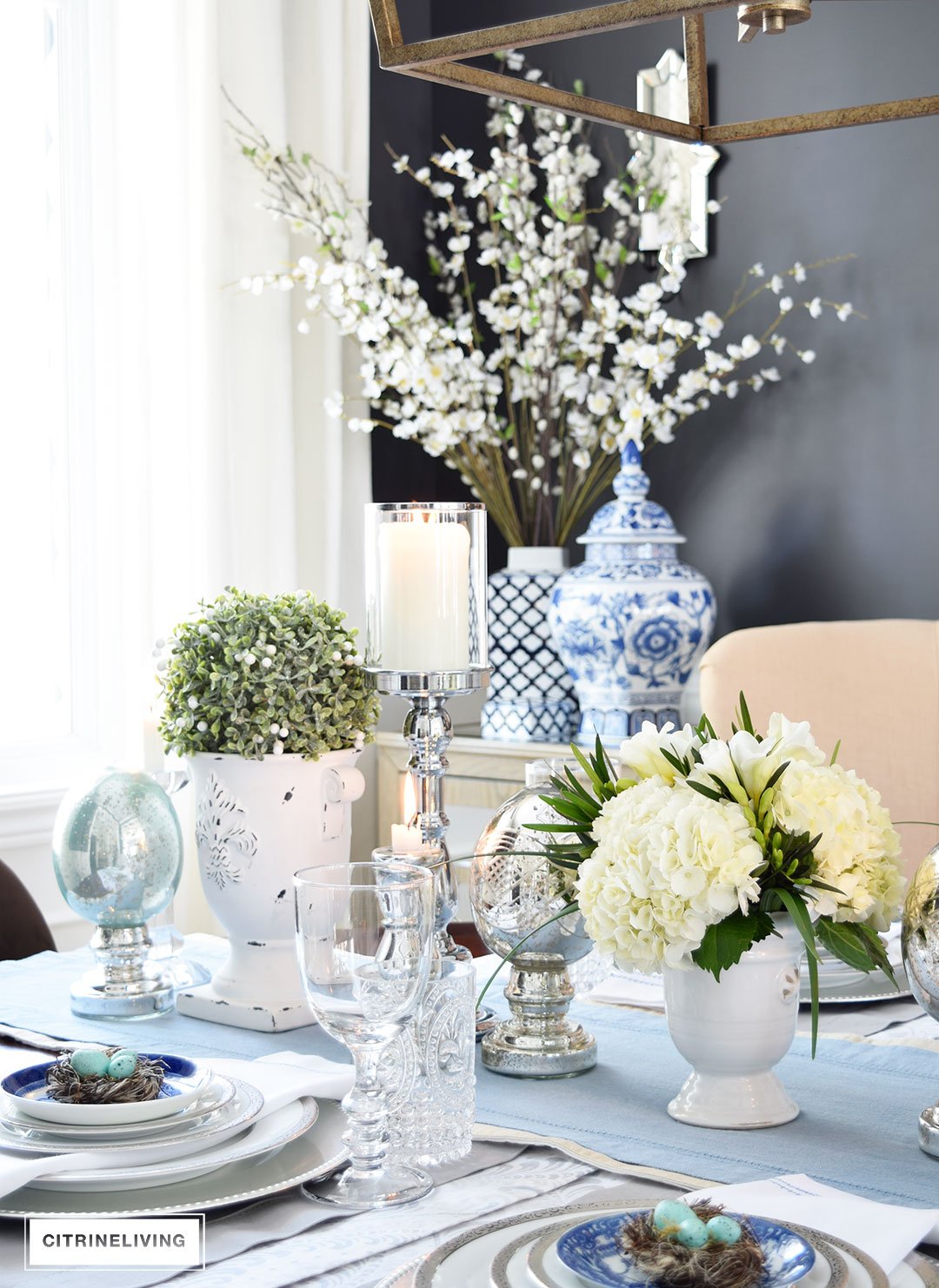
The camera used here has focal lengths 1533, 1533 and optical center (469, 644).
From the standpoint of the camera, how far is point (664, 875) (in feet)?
3.20

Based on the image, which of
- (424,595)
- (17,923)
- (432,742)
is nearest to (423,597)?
(424,595)

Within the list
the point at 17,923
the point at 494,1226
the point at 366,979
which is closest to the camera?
the point at 494,1226

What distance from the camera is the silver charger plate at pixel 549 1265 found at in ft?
2.34

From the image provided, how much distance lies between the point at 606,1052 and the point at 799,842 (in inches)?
12.0

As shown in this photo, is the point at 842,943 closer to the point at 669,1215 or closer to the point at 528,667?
the point at 669,1215

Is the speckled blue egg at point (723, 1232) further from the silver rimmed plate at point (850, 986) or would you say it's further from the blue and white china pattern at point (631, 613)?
the blue and white china pattern at point (631, 613)

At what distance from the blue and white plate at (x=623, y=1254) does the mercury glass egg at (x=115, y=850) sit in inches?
27.4

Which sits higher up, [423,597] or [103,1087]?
[423,597]

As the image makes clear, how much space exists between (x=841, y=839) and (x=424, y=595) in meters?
0.43

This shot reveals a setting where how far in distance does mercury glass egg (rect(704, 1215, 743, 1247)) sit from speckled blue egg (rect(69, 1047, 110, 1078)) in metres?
0.43

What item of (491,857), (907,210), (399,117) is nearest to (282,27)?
(399,117)

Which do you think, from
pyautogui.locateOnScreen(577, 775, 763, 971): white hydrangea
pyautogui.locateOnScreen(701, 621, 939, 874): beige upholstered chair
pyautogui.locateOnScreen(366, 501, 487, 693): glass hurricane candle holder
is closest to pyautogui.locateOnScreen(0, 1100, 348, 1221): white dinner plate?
pyautogui.locateOnScreen(577, 775, 763, 971): white hydrangea

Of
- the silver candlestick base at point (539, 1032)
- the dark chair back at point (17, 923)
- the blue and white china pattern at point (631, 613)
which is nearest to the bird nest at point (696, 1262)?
the silver candlestick base at point (539, 1032)

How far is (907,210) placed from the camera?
2.73 meters
